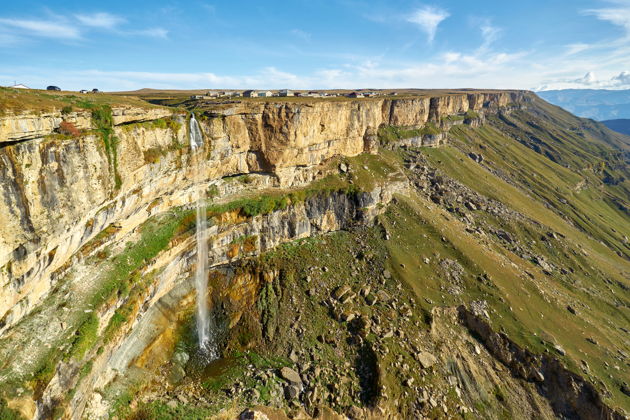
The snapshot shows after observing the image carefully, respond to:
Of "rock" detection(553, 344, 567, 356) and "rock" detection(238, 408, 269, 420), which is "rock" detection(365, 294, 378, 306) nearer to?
"rock" detection(238, 408, 269, 420)

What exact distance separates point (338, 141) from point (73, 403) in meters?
50.8

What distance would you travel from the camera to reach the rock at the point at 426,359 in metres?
33.3

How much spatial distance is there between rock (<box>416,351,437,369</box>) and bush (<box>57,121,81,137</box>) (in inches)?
1539

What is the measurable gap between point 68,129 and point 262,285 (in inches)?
1015

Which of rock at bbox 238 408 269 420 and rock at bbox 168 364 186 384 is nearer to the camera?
rock at bbox 238 408 269 420

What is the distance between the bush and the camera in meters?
23.6

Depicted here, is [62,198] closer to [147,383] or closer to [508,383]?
[147,383]

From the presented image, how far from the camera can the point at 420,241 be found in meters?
49.8

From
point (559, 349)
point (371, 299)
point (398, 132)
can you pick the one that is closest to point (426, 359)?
point (371, 299)

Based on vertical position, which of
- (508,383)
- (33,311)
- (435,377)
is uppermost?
(33,311)

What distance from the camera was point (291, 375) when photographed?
30.8 m

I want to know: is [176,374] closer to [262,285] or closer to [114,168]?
[262,285]

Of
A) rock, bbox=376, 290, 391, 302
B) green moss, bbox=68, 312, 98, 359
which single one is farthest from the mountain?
rock, bbox=376, 290, 391, 302

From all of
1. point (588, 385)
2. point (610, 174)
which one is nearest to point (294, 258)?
point (588, 385)
